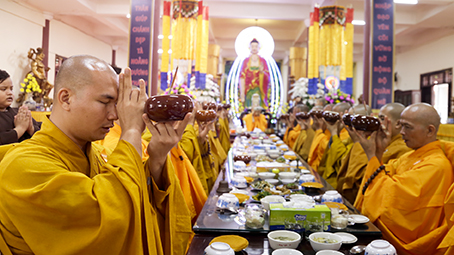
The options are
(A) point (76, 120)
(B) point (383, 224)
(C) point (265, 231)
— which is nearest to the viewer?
(A) point (76, 120)

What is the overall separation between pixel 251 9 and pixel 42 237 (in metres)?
11.9

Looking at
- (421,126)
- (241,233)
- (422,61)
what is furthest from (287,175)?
(422,61)

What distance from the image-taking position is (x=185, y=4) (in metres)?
8.31

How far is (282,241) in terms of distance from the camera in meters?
1.43

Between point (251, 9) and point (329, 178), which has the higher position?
point (251, 9)

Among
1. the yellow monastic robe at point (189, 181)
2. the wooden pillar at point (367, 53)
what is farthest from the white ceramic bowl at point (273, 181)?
the wooden pillar at point (367, 53)

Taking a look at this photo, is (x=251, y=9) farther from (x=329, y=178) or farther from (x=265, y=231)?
(x=265, y=231)

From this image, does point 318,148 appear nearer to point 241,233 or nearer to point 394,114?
point 394,114

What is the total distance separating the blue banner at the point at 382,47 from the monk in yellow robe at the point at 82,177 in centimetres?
603

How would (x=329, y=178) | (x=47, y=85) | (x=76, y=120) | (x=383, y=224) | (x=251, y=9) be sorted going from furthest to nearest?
(x=251, y=9), (x=47, y=85), (x=329, y=178), (x=383, y=224), (x=76, y=120)

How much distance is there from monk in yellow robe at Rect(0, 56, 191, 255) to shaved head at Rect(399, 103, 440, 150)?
1975 millimetres

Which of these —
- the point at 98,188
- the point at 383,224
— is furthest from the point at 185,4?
the point at 98,188

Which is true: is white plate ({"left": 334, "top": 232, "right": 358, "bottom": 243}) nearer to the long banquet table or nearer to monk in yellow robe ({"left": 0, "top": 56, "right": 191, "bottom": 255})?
the long banquet table

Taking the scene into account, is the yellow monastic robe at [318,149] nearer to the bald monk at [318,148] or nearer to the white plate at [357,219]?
the bald monk at [318,148]
